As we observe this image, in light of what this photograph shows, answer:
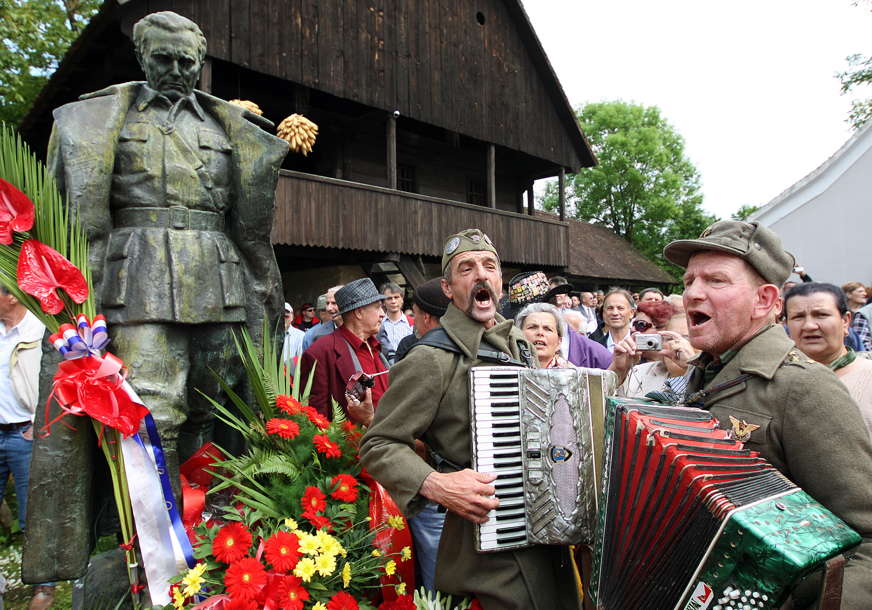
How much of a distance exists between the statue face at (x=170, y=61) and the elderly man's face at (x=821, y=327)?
3.51 m

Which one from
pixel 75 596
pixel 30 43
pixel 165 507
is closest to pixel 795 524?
pixel 165 507

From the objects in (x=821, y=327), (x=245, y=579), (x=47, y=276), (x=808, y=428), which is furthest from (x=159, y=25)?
(x=821, y=327)

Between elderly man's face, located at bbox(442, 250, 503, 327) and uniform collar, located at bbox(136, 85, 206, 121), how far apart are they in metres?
1.63

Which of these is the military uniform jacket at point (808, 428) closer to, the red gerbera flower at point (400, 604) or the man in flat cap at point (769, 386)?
the man in flat cap at point (769, 386)

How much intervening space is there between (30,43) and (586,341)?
14.4 metres

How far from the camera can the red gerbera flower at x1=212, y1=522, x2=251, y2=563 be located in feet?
7.12

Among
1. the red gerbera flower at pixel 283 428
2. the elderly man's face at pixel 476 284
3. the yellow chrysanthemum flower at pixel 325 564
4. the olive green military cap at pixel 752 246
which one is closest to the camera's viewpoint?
the olive green military cap at pixel 752 246

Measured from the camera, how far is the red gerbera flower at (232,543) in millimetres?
2170

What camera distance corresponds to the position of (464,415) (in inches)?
81.9

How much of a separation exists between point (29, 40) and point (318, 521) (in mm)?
14942

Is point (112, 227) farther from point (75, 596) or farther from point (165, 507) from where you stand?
point (75, 596)

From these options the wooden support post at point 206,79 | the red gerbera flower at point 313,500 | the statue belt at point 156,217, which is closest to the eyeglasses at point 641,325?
the red gerbera flower at point 313,500

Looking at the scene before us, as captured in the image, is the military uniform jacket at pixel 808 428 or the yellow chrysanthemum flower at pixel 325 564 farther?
the yellow chrysanthemum flower at pixel 325 564

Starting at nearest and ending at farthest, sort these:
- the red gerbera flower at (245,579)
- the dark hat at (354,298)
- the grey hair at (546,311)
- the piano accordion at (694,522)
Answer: the piano accordion at (694,522) < the red gerbera flower at (245,579) < the grey hair at (546,311) < the dark hat at (354,298)
